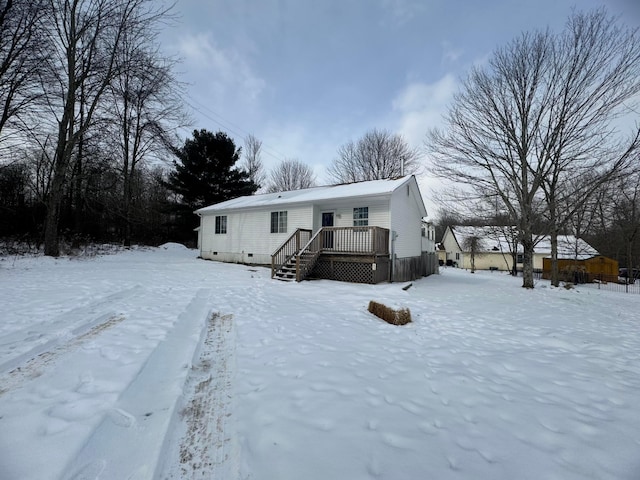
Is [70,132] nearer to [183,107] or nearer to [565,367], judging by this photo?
[183,107]

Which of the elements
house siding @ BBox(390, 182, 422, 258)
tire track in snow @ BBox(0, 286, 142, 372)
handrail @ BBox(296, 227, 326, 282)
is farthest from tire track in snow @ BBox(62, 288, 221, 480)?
house siding @ BBox(390, 182, 422, 258)

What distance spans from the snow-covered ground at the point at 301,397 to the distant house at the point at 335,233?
5192 mm

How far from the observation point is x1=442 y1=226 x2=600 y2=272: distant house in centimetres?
2531

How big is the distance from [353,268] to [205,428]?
8.63 m

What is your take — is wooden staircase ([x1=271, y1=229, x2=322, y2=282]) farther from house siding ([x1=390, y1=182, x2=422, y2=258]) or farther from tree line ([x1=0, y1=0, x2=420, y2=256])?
tree line ([x1=0, y1=0, x2=420, y2=256])

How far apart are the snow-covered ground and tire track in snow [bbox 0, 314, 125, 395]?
0.07ft

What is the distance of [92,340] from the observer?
11.3ft

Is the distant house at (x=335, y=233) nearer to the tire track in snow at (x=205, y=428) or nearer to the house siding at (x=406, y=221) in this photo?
the house siding at (x=406, y=221)

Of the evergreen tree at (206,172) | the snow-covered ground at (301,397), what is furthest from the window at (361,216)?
the evergreen tree at (206,172)

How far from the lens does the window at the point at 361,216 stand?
11672 mm

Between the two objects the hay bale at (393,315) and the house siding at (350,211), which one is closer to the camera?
the hay bale at (393,315)

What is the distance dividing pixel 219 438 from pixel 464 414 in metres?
2.04

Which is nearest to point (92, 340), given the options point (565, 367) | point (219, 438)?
point (219, 438)

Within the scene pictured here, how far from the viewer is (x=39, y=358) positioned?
2.92 m
